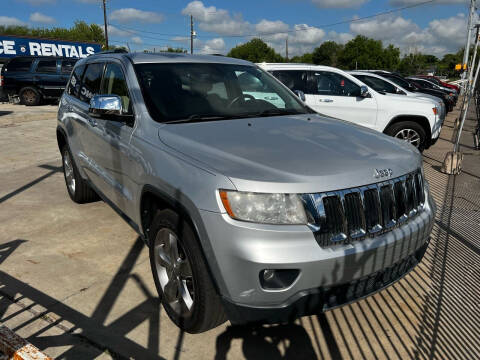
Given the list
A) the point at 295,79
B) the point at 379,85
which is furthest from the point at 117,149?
the point at 379,85

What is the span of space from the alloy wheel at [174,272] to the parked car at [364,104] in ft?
20.8

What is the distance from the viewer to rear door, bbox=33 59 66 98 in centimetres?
1753

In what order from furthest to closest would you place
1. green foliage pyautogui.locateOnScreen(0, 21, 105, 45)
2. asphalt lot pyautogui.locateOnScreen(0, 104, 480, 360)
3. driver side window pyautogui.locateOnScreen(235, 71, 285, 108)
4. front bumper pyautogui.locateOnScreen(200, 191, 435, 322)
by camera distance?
1. green foliage pyautogui.locateOnScreen(0, 21, 105, 45)
2. driver side window pyautogui.locateOnScreen(235, 71, 285, 108)
3. asphalt lot pyautogui.locateOnScreen(0, 104, 480, 360)
4. front bumper pyautogui.locateOnScreen(200, 191, 435, 322)

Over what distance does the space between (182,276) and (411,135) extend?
276 inches

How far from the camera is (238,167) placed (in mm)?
2217

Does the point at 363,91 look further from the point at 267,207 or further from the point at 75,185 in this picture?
the point at 267,207

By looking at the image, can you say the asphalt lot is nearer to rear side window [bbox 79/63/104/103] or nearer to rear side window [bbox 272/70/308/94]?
rear side window [bbox 79/63/104/103]

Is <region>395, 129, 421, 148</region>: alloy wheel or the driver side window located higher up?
the driver side window

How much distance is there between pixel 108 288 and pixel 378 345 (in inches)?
80.7

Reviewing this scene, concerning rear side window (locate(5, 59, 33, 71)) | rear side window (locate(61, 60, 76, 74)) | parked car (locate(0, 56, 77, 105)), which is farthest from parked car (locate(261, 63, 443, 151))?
rear side window (locate(5, 59, 33, 71))

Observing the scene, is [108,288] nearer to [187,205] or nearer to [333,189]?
[187,205]

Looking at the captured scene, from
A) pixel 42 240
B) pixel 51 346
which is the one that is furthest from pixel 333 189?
pixel 42 240

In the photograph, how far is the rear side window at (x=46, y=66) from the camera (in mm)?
17500

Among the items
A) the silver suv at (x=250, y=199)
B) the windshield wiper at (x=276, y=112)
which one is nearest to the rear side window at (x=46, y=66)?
the silver suv at (x=250, y=199)
